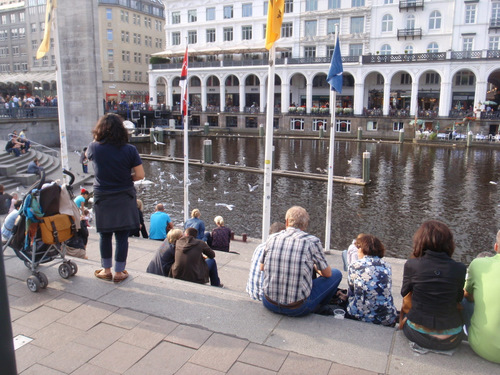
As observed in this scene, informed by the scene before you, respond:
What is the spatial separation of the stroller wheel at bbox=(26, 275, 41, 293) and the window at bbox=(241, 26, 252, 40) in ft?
180

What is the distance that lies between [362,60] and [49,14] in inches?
1646

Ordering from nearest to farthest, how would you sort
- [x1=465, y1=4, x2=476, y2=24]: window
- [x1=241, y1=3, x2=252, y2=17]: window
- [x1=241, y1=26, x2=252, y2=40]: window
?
[x1=465, y1=4, x2=476, y2=24]: window
[x1=241, y1=3, x2=252, y2=17]: window
[x1=241, y1=26, x2=252, y2=40]: window

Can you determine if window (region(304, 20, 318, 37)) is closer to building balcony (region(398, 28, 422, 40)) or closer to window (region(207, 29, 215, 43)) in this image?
building balcony (region(398, 28, 422, 40))

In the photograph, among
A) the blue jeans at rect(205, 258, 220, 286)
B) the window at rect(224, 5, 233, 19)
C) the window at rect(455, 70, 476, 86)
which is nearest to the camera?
the blue jeans at rect(205, 258, 220, 286)

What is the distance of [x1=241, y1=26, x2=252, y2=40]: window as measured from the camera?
56125mm

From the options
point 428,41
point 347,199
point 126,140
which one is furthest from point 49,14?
point 428,41

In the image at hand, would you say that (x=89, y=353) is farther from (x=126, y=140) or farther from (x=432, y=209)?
(x=432, y=209)

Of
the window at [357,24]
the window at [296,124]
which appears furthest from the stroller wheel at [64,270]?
the window at [357,24]

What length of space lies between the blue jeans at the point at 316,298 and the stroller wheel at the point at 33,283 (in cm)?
274

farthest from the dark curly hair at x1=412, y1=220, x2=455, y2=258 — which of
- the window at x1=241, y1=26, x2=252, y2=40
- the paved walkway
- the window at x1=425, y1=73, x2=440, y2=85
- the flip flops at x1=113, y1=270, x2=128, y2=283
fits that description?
the window at x1=241, y1=26, x2=252, y2=40

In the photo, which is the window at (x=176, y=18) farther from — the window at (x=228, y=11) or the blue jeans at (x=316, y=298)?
the blue jeans at (x=316, y=298)

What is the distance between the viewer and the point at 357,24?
50.4m

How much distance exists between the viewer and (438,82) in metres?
49.3

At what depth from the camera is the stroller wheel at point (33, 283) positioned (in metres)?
5.22
